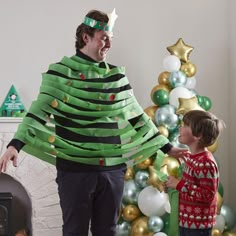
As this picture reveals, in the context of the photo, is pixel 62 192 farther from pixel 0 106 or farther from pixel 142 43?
A: pixel 142 43

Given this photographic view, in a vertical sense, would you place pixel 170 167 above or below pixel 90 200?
above

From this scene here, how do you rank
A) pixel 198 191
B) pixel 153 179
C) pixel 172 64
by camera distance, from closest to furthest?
1. pixel 198 191
2. pixel 153 179
3. pixel 172 64

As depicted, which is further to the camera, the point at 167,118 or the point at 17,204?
the point at 17,204

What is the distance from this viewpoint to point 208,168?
180cm

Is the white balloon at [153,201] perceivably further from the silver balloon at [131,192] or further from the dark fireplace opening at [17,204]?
the dark fireplace opening at [17,204]

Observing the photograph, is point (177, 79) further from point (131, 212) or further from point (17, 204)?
point (17, 204)

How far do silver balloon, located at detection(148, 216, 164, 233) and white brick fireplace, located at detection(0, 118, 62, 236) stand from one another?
2.34ft

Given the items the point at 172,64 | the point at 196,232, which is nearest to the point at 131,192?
the point at 172,64

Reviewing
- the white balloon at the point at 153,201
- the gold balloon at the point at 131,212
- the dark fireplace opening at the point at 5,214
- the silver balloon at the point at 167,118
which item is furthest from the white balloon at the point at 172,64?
the dark fireplace opening at the point at 5,214

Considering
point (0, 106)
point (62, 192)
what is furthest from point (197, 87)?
point (62, 192)

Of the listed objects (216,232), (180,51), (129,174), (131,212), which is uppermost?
(180,51)

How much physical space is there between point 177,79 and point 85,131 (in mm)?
1332

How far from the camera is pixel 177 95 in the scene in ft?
9.39

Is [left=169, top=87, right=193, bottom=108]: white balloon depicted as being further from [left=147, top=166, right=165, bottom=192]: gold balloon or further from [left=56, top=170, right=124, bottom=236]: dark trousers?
[left=56, top=170, right=124, bottom=236]: dark trousers
